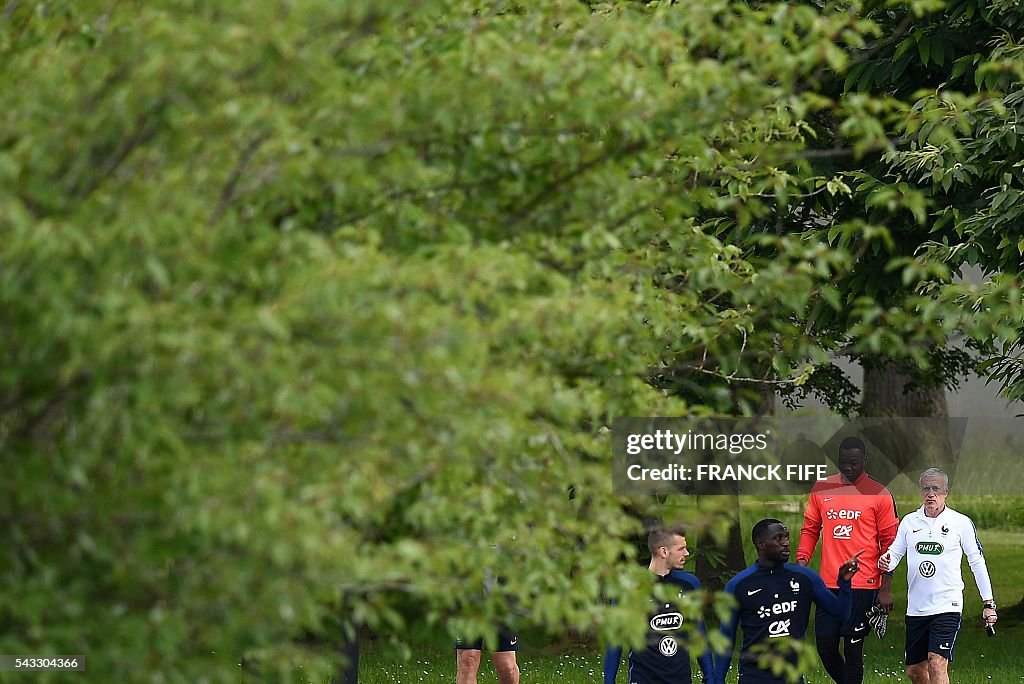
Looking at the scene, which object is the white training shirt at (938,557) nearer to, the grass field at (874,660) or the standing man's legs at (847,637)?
the standing man's legs at (847,637)

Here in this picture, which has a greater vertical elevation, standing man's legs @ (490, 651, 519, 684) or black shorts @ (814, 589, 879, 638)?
black shorts @ (814, 589, 879, 638)

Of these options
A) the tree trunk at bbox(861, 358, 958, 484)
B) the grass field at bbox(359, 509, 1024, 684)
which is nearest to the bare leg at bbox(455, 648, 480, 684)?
the grass field at bbox(359, 509, 1024, 684)

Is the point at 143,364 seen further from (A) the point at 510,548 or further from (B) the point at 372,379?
(A) the point at 510,548

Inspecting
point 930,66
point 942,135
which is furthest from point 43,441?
point 930,66

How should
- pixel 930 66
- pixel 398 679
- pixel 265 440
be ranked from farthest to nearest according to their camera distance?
pixel 398 679, pixel 930 66, pixel 265 440

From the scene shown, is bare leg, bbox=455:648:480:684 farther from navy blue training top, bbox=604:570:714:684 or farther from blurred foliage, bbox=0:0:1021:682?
blurred foliage, bbox=0:0:1021:682

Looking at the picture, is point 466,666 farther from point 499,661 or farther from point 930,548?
point 930,548

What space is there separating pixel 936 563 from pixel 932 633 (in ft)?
1.99

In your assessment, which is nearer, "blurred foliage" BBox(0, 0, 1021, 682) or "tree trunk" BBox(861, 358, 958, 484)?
"blurred foliage" BBox(0, 0, 1021, 682)

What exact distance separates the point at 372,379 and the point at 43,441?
109 cm

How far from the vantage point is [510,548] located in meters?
5.37

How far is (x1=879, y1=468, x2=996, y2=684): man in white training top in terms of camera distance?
40.2 ft

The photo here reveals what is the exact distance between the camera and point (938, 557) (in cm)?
1228

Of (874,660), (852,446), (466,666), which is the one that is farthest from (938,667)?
(874,660)
